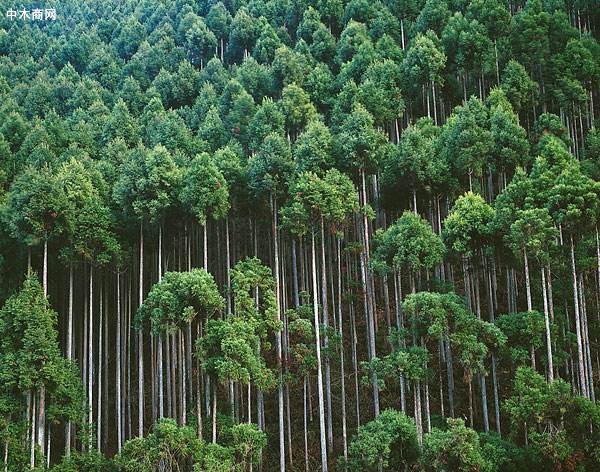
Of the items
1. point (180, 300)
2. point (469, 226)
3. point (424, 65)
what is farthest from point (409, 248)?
point (424, 65)

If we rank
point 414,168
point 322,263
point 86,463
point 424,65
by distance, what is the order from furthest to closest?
point 424,65
point 322,263
point 414,168
point 86,463

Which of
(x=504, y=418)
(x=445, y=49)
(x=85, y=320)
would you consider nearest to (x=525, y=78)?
(x=445, y=49)

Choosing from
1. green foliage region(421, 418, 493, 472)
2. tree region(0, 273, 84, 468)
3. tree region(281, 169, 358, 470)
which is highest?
tree region(281, 169, 358, 470)

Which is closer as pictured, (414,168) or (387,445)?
Result: (387,445)

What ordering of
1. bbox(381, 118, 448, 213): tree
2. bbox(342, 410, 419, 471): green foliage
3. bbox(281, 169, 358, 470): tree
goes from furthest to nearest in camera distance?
bbox(381, 118, 448, 213): tree, bbox(281, 169, 358, 470): tree, bbox(342, 410, 419, 471): green foliage

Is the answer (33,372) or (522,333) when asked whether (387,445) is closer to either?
(522,333)

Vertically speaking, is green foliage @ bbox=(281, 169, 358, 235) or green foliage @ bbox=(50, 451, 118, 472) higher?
green foliage @ bbox=(281, 169, 358, 235)

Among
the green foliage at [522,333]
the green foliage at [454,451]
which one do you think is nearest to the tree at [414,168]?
the green foliage at [522,333]

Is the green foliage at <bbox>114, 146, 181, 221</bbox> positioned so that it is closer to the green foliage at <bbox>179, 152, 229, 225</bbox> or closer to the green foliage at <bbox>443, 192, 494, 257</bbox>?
the green foliage at <bbox>179, 152, 229, 225</bbox>

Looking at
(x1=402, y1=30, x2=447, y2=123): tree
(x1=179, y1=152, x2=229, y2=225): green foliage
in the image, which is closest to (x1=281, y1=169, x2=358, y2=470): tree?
(x1=179, y1=152, x2=229, y2=225): green foliage
